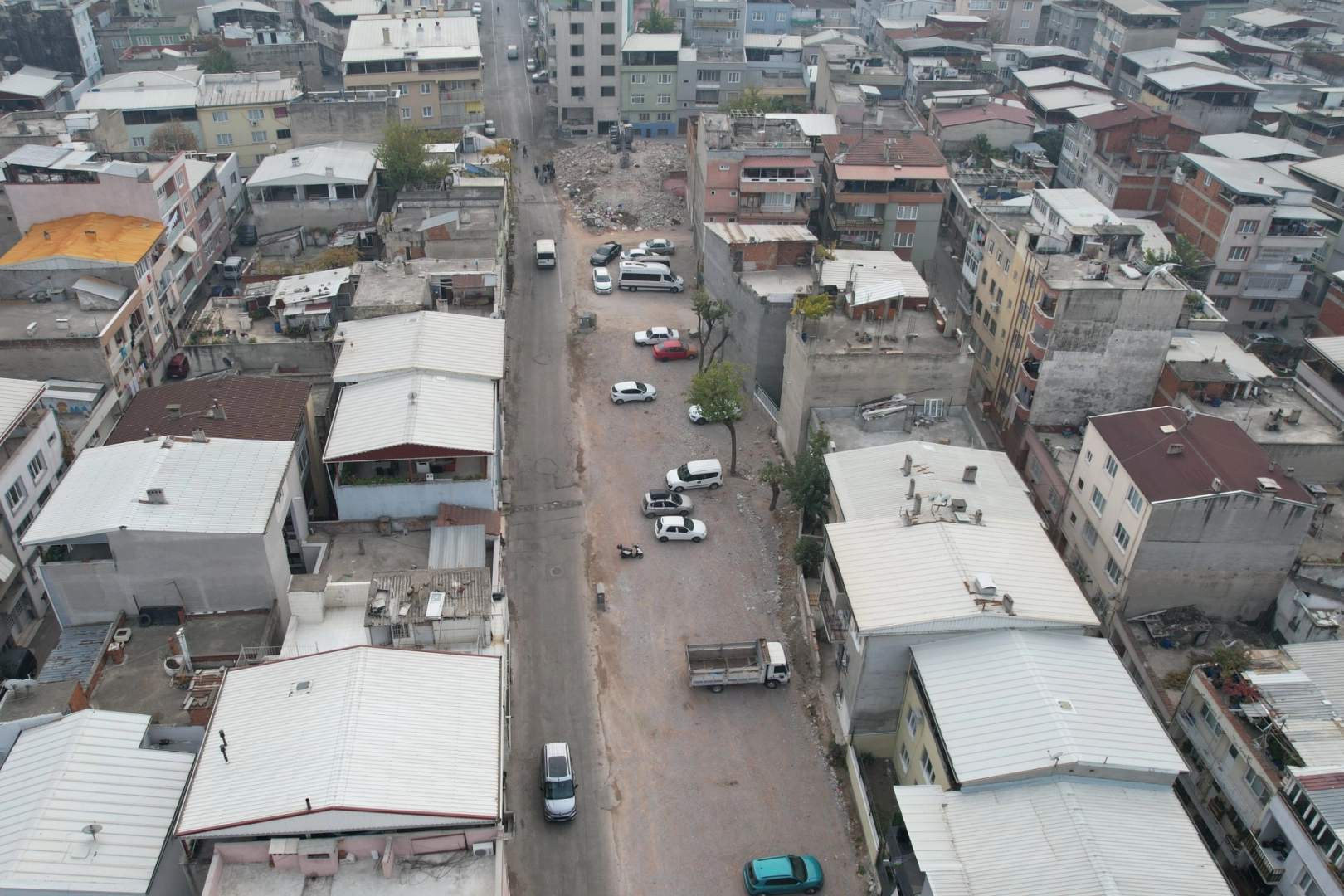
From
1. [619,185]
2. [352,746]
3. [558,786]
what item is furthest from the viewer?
[619,185]

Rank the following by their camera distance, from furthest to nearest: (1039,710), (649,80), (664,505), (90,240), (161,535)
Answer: (649,80), (90,240), (664,505), (161,535), (1039,710)

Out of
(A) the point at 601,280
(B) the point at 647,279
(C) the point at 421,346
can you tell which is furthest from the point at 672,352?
(C) the point at 421,346

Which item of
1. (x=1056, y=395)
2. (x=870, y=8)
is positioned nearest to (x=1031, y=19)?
(x=870, y=8)

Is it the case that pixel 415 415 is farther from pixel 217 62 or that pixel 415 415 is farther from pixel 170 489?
pixel 217 62

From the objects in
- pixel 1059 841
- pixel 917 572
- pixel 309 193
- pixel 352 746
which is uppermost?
pixel 309 193

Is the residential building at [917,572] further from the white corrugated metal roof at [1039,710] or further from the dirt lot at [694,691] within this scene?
the dirt lot at [694,691]

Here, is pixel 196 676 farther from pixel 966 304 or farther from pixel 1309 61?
pixel 1309 61

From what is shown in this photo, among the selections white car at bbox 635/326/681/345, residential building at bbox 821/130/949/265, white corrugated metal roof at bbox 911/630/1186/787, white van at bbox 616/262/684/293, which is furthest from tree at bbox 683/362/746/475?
residential building at bbox 821/130/949/265

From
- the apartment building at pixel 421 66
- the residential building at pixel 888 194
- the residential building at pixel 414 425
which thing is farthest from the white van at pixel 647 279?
the apartment building at pixel 421 66
